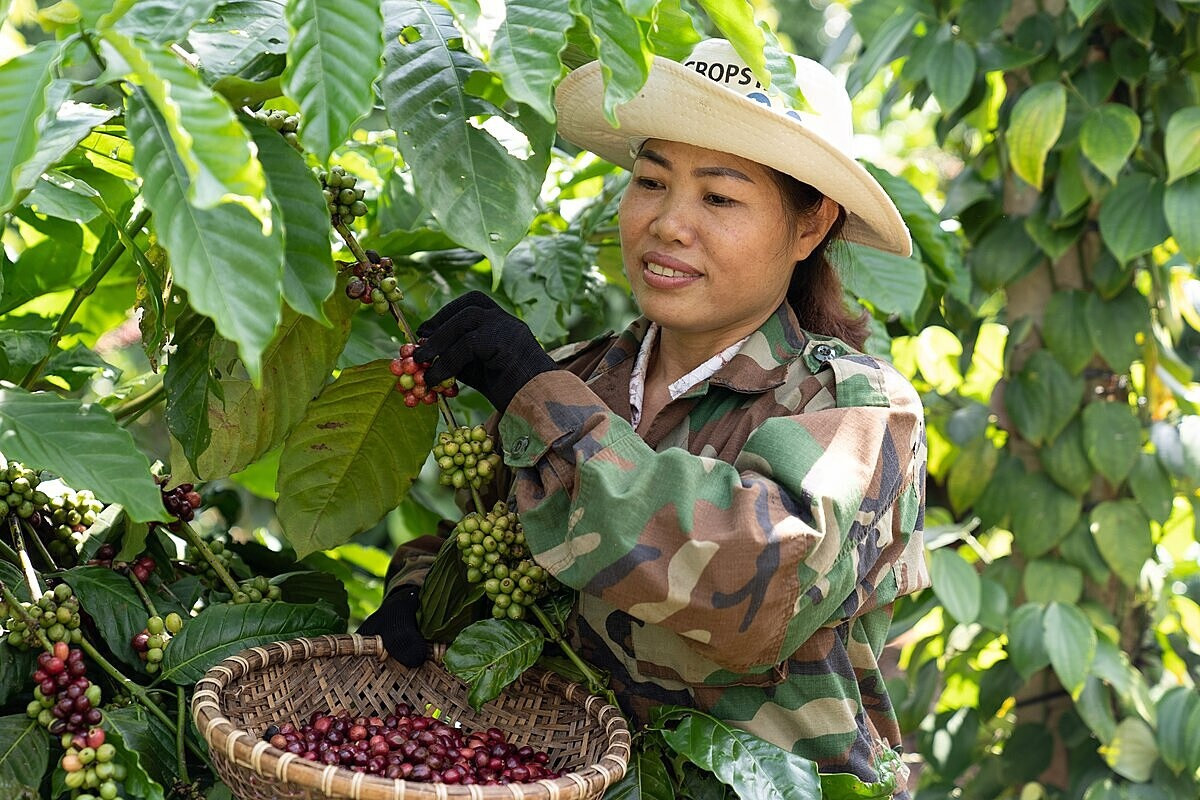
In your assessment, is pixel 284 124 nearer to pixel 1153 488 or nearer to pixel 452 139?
pixel 452 139

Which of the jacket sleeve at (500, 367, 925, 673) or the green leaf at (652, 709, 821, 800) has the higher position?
the jacket sleeve at (500, 367, 925, 673)

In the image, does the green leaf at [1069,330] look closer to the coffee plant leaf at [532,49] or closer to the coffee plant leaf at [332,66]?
the coffee plant leaf at [532,49]

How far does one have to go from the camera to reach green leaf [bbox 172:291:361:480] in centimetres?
126

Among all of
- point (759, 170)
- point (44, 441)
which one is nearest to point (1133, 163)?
point (759, 170)

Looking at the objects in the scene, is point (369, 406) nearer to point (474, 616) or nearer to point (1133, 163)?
point (474, 616)

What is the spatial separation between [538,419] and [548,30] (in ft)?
1.16

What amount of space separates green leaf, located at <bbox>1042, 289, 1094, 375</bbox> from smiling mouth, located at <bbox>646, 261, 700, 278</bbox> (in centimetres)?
95

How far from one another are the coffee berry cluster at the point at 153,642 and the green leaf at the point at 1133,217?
54.3 inches

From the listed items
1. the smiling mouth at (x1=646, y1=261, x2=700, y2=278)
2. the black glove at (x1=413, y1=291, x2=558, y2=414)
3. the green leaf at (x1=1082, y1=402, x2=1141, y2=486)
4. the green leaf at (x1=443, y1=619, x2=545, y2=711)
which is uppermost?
the black glove at (x1=413, y1=291, x2=558, y2=414)

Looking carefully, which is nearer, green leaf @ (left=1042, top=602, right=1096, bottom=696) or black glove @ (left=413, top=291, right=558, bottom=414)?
black glove @ (left=413, top=291, right=558, bottom=414)

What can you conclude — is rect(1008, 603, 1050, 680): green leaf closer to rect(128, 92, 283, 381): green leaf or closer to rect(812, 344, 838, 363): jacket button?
rect(812, 344, 838, 363): jacket button

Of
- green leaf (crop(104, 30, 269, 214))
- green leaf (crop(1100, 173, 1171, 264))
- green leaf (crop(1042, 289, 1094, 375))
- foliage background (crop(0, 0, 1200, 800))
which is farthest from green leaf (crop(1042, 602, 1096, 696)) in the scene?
green leaf (crop(104, 30, 269, 214))

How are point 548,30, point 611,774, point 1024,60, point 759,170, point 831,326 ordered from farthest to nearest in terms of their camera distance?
1. point 1024,60
2. point 831,326
3. point 759,170
4. point 611,774
5. point 548,30

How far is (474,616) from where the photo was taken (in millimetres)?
1303
